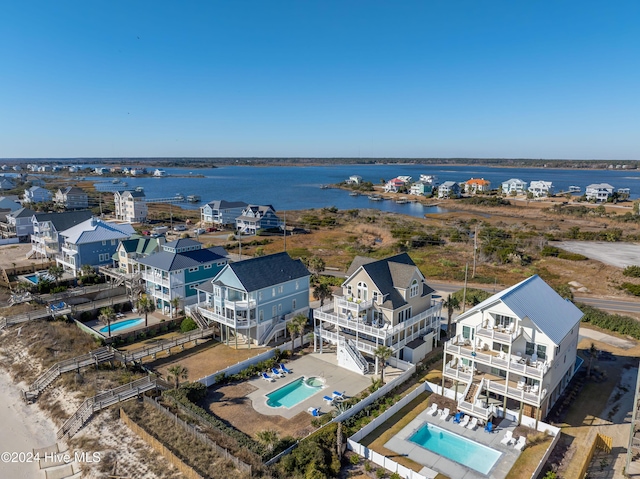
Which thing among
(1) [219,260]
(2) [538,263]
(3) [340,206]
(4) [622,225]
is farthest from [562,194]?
(1) [219,260]

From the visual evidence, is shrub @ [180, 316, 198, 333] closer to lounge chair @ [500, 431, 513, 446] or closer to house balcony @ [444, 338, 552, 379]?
house balcony @ [444, 338, 552, 379]

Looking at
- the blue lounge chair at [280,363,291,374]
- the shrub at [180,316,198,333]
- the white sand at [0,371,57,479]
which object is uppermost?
the shrub at [180,316,198,333]

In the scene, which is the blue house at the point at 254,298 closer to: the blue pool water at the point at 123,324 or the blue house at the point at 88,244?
the blue pool water at the point at 123,324

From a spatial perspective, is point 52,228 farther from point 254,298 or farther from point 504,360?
point 504,360

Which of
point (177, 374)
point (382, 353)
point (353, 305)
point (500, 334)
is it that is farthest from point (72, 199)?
point (500, 334)

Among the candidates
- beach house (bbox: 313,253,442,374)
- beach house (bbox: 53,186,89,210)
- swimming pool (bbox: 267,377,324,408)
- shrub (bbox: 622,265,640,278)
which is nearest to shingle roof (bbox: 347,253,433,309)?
beach house (bbox: 313,253,442,374)

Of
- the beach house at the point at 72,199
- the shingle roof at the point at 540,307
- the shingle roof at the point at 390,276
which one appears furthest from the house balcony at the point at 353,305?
the beach house at the point at 72,199
